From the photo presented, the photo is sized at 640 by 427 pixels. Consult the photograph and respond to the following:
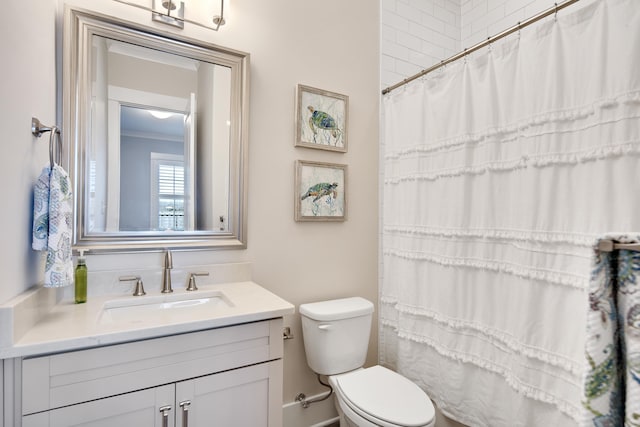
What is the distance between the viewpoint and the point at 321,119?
1.88 metres

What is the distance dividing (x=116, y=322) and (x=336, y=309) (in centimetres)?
101

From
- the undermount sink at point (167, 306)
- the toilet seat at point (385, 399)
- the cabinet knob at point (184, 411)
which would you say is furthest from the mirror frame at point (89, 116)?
the toilet seat at point (385, 399)

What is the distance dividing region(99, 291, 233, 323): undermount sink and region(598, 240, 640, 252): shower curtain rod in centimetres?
114

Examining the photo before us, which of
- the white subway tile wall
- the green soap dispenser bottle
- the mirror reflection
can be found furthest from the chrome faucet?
the white subway tile wall

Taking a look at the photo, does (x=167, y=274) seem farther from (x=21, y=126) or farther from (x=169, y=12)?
(x=169, y=12)

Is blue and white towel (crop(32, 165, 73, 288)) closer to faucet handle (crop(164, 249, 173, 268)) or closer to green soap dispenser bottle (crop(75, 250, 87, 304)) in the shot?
green soap dispenser bottle (crop(75, 250, 87, 304))

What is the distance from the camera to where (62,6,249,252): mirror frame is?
131 centimetres

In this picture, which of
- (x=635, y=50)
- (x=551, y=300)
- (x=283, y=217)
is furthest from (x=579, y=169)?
(x=283, y=217)

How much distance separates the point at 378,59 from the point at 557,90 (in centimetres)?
116

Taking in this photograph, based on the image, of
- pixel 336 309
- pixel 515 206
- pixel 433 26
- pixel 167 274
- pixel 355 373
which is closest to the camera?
pixel 515 206

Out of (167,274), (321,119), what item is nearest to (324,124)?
(321,119)

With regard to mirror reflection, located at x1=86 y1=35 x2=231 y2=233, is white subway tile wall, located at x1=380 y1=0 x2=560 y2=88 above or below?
above

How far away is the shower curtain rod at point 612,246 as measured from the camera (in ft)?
2.39

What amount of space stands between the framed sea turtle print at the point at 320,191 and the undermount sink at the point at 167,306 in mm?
622
